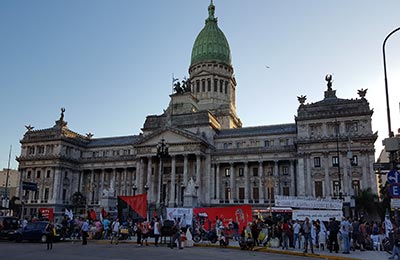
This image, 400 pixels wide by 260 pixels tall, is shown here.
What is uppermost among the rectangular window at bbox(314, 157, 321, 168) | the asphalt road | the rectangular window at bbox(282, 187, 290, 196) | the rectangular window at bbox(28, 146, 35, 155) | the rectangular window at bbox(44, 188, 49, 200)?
the rectangular window at bbox(28, 146, 35, 155)

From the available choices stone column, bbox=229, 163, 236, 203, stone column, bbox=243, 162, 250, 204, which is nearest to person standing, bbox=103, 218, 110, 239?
stone column, bbox=229, 163, 236, 203

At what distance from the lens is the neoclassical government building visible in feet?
179

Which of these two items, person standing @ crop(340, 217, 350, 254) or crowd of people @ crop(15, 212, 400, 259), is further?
crowd of people @ crop(15, 212, 400, 259)

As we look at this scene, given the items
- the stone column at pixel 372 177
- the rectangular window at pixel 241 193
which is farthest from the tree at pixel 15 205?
the stone column at pixel 372 177

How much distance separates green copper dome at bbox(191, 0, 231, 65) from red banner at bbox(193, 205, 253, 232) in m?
60.1

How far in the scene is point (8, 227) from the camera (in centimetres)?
3041

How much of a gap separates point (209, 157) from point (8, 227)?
1522 inches

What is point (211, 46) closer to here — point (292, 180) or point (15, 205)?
point (292, 180)

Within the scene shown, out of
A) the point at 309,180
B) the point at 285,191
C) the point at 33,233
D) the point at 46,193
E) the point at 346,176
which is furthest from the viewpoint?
the point at 46,193

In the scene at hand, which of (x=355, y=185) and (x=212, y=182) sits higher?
(x=212, y=182)

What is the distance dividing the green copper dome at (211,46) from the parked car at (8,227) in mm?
63094

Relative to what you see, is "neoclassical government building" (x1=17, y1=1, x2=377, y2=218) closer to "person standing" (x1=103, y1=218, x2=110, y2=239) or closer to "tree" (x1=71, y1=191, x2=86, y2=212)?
"tree" (x1=71, y1=191, x2=86, y2=212)

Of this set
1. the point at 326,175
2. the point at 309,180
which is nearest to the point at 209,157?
the point at 309,180

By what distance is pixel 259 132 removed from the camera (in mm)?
65188
